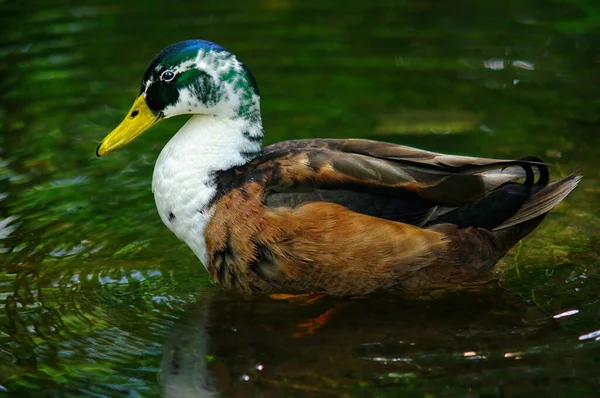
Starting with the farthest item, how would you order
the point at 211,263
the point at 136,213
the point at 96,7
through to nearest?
the point at 96,7, the point at 136,213, the point at 211,263

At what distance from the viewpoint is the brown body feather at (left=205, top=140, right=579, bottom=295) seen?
234 inches

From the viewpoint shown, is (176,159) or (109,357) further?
(176,159)

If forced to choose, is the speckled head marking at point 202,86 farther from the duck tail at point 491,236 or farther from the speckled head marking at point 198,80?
the duck tail at point 491,236

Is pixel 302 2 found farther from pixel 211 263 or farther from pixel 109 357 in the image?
pixel 109 357

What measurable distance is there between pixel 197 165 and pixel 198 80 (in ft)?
1.76

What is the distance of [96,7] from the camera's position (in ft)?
37.3

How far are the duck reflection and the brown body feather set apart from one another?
0.55ft

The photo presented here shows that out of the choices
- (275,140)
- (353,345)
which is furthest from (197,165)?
(275,140)

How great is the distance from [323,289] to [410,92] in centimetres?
357

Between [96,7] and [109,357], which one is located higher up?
[96,7]

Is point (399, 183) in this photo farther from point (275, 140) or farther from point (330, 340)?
point (275, 140)

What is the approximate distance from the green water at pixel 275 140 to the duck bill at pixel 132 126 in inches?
30.1

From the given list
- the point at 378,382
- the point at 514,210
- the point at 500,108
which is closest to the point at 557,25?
the point at 500,108

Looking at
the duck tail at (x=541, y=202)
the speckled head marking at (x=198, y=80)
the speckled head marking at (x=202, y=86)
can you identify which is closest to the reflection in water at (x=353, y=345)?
the duck tail at (x=541, y=202)
